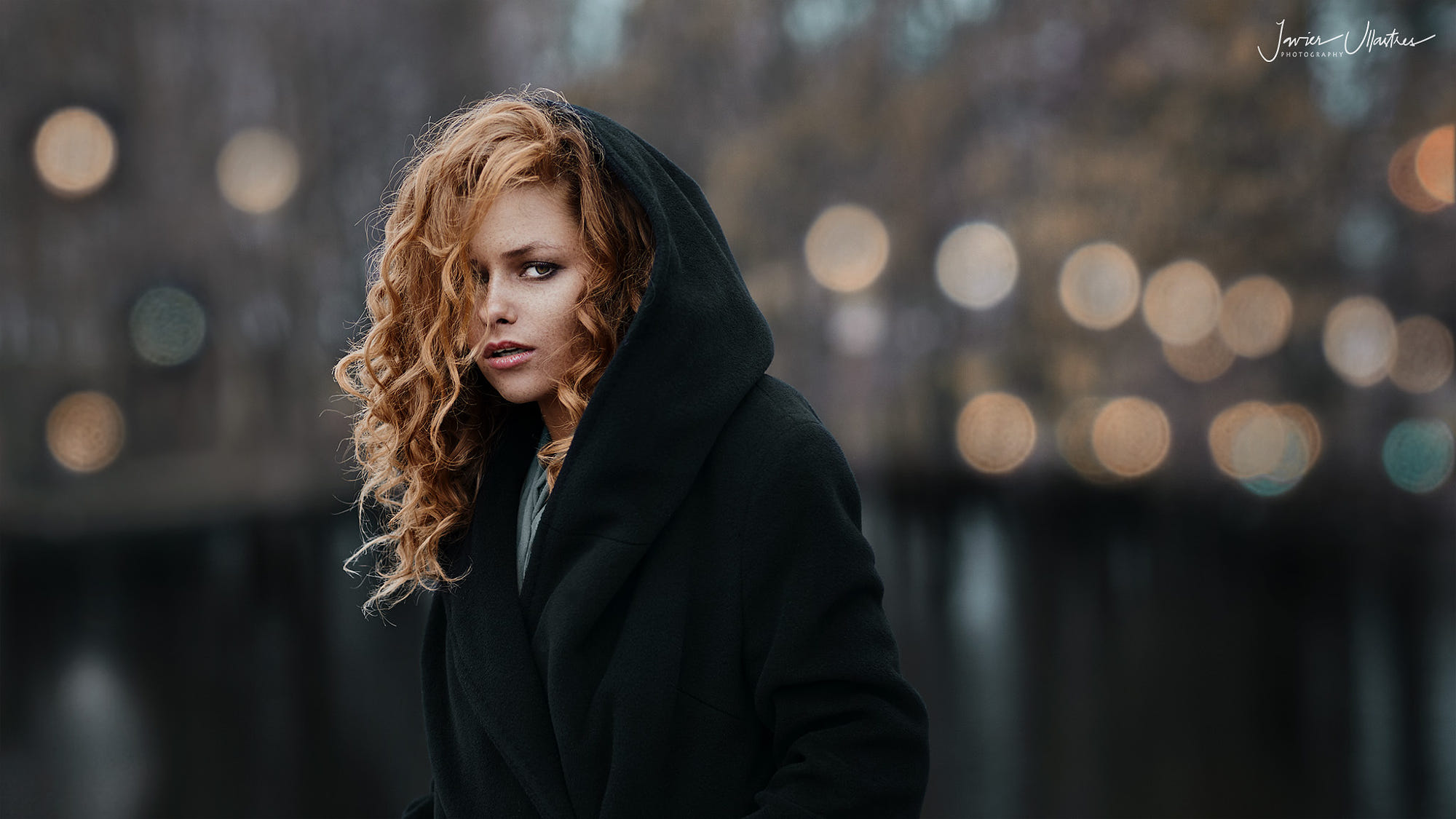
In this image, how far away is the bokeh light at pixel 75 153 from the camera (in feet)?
27.9

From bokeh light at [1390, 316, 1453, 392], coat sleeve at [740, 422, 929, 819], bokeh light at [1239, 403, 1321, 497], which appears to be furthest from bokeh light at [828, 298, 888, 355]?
coat sleeve at [740, 422, 929, 819]

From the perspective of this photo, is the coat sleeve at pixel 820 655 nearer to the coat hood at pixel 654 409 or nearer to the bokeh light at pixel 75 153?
the coat hood at pixel 654 409

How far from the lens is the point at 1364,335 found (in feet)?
29.1

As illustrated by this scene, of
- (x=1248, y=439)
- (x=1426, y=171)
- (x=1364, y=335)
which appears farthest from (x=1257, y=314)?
(x=1426, y=171)

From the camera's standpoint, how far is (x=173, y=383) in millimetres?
9000

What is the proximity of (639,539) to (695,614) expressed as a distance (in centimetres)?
9

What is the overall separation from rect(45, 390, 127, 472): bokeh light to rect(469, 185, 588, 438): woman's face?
8692mm

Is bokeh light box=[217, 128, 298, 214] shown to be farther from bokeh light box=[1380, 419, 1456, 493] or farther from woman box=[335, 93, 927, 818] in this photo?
bokeh light box=[1380, 419, 1456, 493]

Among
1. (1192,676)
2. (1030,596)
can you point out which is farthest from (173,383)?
(1192,676)

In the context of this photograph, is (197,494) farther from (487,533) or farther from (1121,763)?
(487,533)

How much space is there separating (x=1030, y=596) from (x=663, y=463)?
19.3ft

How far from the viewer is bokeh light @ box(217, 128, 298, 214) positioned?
902 centimetres
